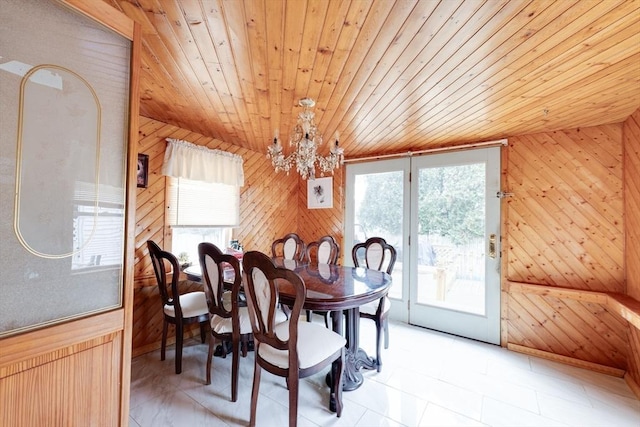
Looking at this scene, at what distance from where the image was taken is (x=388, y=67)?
66.4 inches

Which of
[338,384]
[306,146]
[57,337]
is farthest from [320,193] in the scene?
[57,337]

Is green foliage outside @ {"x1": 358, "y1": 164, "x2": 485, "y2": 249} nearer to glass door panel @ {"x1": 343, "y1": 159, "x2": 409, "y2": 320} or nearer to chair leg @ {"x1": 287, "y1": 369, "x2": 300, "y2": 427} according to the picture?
glass door panel @ {"x1": 343, "y1": 159, "x2": 409, "y2": 320}

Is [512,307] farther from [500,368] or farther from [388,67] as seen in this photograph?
[388,67]

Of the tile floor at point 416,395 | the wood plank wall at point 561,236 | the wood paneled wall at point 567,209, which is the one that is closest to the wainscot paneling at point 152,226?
the wood plank wall at point 561,236

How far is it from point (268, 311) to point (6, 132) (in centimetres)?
140

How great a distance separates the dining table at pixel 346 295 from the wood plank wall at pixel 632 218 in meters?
2.16

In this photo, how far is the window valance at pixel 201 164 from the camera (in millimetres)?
2920

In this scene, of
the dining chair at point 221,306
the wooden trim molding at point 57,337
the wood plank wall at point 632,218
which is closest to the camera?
the wooden trim molding at point 57,337

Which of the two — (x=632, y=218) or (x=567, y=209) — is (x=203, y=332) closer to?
(x=567, y=209)

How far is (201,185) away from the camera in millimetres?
3309

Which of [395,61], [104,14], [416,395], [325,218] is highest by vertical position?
[395,61]

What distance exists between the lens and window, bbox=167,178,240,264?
304 cm

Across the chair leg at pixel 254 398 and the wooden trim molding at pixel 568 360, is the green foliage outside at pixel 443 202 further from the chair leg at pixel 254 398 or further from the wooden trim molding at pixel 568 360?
the chair leg at pixel 254 398

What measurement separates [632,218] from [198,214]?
4.37 meters
